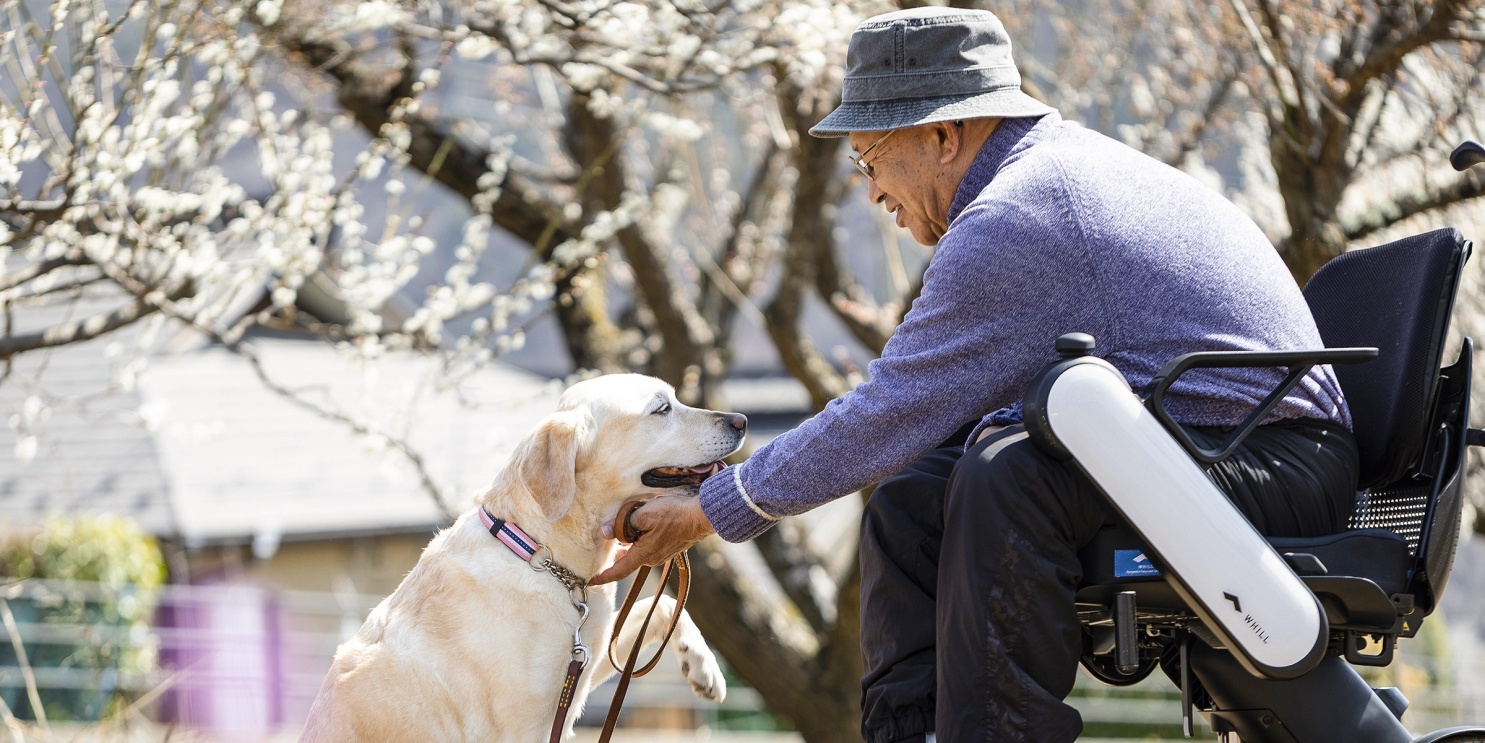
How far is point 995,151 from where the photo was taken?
284 cm

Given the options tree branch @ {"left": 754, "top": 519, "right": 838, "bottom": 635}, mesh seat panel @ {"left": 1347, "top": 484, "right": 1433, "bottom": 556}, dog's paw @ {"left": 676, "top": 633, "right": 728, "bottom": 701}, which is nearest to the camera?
mesh seat panel @ {"left": 1347, "top": 484, "right": 1433, "bottom": 556}

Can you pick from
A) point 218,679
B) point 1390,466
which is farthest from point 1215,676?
point 218,679

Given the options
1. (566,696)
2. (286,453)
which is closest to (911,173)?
(566,696)

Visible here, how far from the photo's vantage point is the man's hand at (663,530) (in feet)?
9.80

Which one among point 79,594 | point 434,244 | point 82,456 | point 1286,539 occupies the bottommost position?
point 82,456

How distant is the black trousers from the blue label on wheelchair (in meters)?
0.06

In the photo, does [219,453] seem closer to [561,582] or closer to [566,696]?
[561,582]

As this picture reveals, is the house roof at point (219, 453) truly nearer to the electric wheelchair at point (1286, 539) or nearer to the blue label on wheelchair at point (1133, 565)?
the electric wheelchair at point (1286, 539)

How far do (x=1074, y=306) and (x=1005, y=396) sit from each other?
24 cm

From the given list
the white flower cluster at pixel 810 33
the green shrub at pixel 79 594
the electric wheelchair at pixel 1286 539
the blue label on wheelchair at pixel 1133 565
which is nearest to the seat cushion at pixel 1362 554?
the electric wheelchair at pixel 1286 539

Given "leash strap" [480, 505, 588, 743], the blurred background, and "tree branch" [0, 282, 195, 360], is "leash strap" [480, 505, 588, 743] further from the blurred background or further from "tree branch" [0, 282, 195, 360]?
"tree branch" [0, 282, 195, 360]

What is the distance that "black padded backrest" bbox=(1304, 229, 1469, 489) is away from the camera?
2463 millimetres

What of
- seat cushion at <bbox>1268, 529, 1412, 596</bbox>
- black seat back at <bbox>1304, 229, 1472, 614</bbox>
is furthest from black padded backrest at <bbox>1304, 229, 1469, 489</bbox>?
seat cushion at <bbox>1268, 529, 1412, 596</bbox>

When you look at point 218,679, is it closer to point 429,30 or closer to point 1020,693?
point 429,30
